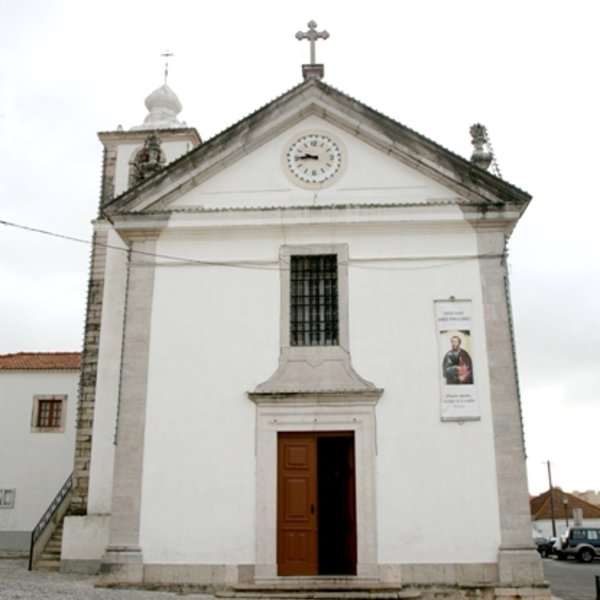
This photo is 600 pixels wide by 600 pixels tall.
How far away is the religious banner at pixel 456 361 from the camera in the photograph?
529 inches

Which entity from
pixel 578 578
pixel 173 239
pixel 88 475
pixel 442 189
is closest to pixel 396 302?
pixel 442 189

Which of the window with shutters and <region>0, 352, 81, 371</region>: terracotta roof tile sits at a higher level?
<region>0, 352, 81, 371</region>: terracotta roof tile

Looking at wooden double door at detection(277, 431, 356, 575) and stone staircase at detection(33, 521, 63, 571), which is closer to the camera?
wooden double door at detection(277, 431, 356, 575)

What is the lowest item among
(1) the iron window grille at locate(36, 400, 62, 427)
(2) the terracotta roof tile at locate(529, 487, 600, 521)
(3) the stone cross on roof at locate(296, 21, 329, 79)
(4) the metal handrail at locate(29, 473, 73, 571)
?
(4) the metal handrail at locate(29, 473, 73, 571)

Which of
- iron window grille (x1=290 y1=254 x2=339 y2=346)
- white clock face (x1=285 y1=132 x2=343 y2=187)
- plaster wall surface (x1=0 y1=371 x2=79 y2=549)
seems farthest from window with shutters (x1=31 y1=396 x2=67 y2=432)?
white clock face (x1=285 y1=132 x2=343 y2=187)

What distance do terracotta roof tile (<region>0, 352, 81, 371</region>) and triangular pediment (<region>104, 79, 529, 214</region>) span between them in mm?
15097

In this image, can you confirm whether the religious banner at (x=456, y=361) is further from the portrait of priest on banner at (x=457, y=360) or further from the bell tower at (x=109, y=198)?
the bell tower at (x=109, y=198)

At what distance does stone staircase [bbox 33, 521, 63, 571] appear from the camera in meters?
16.8

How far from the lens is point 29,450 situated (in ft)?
90.3

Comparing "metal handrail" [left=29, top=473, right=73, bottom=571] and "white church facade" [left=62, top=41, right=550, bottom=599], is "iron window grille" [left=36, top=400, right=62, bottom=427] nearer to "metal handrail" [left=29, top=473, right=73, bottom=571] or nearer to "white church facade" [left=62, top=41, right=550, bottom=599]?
"metal handrail" [left=29, top=473, right=73, bottom=571]

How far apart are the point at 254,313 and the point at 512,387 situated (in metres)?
4.82

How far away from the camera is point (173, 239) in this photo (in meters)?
14.8

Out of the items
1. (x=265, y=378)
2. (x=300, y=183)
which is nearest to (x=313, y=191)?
(x=300, y=183)

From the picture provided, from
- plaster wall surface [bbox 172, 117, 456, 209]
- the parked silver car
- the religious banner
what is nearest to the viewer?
the religious banner
